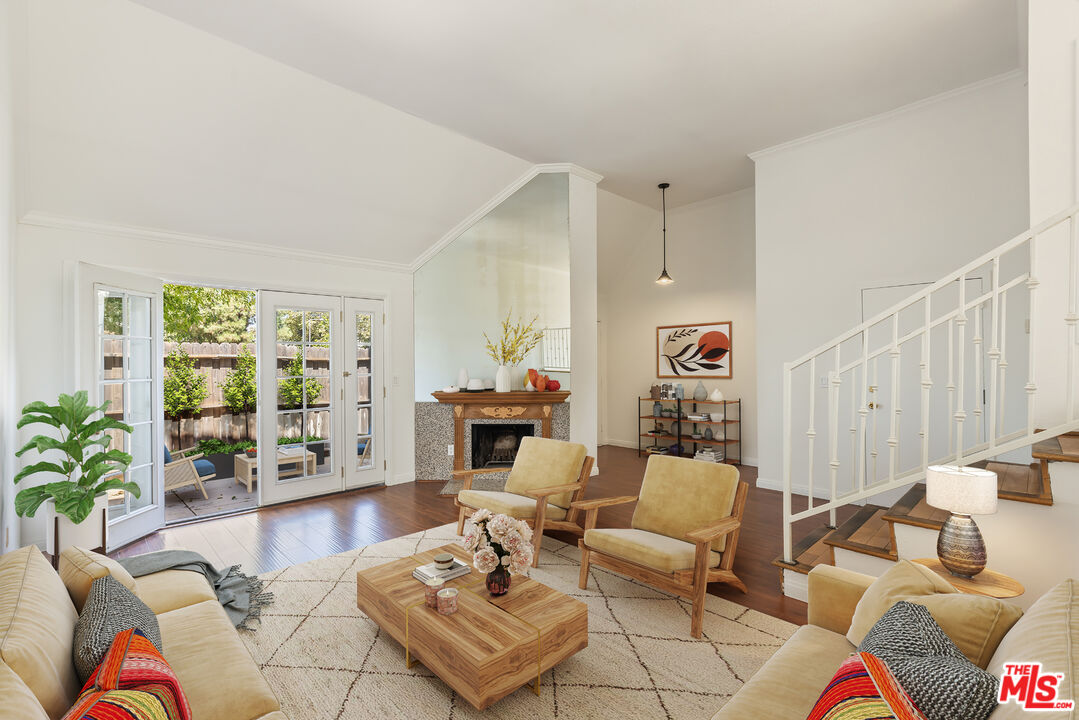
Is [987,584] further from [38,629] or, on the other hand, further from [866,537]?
[38,629]

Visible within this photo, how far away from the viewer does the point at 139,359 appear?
13.1ft

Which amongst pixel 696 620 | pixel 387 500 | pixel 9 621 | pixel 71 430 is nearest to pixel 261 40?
pixel 71 430

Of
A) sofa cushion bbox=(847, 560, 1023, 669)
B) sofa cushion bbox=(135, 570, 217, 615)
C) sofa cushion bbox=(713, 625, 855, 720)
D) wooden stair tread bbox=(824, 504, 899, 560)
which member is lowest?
sofa cushion bbox=(135, 570, 217, 615)

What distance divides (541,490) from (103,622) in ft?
7.69

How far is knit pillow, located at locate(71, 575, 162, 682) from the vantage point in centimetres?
133

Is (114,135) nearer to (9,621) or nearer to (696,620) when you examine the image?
(9,621)

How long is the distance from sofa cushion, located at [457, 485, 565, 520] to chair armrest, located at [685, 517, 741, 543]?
1.17 m

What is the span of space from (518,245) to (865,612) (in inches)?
191

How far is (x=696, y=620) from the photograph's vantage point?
2.52m

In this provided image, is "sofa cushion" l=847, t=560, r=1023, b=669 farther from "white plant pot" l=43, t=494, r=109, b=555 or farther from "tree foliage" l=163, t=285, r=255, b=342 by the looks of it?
"tree foliage" l=163, t=285, r=255, b=342

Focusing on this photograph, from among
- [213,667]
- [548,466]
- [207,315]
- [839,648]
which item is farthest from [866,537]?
[207,315]

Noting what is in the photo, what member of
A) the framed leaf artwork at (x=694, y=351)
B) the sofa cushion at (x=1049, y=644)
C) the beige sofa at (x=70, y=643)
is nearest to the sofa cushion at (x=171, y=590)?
the beige sofa at (x=70, y=643)

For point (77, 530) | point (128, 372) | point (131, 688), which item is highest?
point (128, 372)

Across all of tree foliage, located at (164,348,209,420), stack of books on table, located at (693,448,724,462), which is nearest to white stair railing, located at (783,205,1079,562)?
stack of books on table, located at (693,448,724,462)
